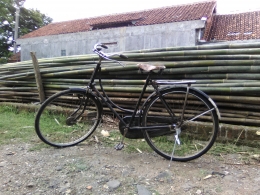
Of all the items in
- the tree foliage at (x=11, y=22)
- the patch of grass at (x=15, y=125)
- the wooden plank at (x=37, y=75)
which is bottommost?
the patch of grass at (x=15, y=125)

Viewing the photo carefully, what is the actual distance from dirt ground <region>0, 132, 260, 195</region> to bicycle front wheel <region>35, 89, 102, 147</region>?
20 centimetres

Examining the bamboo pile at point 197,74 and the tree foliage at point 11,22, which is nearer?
the bamboo pile at point 197,74

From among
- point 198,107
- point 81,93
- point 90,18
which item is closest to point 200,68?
point 198,107

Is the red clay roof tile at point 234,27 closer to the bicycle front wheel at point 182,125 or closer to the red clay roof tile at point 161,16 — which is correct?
the red clay roof tile at point 161,16

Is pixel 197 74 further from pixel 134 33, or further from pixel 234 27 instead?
pixel 234 27

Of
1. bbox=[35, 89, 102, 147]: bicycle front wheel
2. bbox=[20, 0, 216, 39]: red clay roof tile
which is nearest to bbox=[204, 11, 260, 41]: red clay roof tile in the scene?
bbox=[20, 0, 216, 39]: red clay roof tile

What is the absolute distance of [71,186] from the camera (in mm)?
1560

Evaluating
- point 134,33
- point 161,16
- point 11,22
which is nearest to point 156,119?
point 134,33

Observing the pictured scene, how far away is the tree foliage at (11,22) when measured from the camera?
67.8 ft

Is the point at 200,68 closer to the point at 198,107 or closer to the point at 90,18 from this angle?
the point at 198,107

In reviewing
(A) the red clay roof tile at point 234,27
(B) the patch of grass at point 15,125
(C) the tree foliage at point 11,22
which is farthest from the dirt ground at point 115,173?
(C) the tree foliage at point 11,22

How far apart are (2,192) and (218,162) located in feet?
5.65

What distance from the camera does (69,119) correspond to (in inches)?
96.3

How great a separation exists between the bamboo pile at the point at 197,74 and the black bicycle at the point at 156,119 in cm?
28
